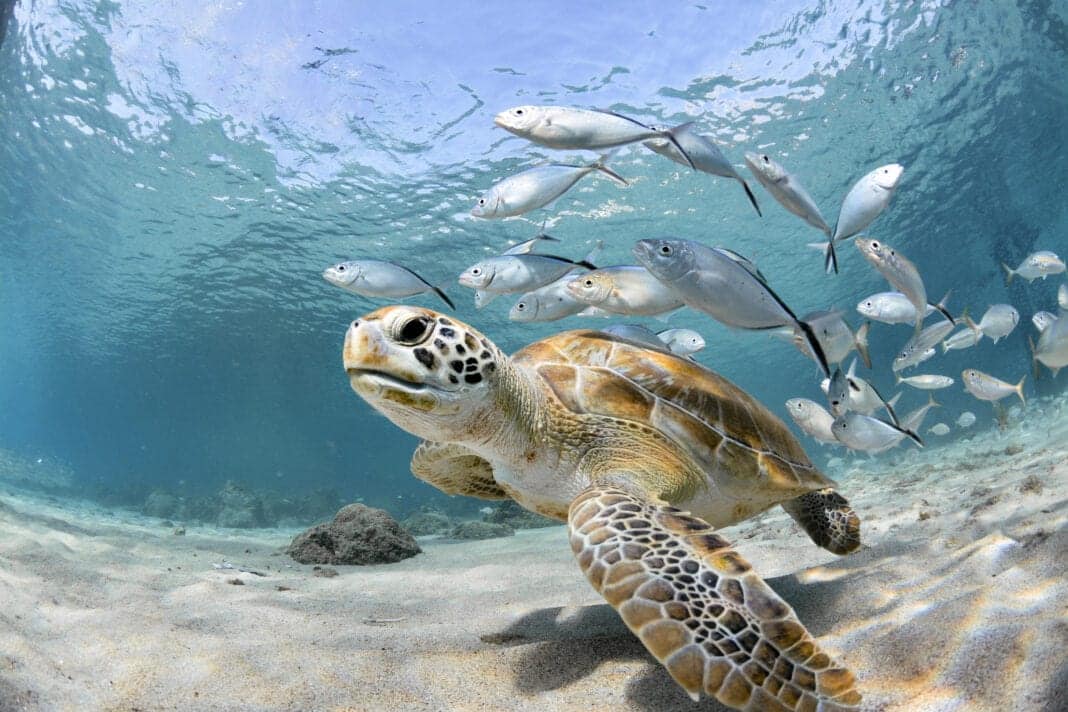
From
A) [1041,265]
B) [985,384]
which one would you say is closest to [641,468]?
[985,384]

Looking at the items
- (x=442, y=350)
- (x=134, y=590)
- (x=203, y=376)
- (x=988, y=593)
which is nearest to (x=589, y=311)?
(x=442, y=350)

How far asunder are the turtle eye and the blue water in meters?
11.7

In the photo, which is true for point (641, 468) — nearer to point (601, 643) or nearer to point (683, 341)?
point (601, 643)

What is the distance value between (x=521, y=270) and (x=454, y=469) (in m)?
1.28

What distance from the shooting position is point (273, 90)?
12781mm

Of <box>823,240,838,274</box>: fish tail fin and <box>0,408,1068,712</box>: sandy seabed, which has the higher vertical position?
<box>823,240,838,274</box>: fish tail fin

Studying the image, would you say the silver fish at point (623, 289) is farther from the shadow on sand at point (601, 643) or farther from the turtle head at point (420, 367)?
the shadow on sand at point (601, 643)

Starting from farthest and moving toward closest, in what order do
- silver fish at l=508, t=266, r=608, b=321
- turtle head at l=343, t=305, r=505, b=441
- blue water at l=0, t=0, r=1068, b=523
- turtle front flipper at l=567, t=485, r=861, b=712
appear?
blue water at l=0, t=0, r=1068, b=523 < silver fish at l=508, t=266, r=608, b=321 < turtle head at l=343, t=305, r=505, b=441 < turtle front flipper at l=567, t=485, r=861, b=712

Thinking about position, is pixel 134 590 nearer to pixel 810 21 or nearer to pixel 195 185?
pixel 810 21

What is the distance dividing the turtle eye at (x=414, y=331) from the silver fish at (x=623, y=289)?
1432mm

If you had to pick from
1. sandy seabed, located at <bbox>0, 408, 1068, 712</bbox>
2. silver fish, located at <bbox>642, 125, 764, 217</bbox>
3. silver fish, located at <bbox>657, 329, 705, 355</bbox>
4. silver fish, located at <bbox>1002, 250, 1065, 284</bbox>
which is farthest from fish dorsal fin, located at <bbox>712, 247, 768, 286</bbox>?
silver fish, located at <bbox>1002, 250, 1065, 284</bbox>

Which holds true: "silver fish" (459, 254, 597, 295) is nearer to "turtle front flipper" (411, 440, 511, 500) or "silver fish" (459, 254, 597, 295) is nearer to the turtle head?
"turtle front flipper" (411, 440, 511, 500)

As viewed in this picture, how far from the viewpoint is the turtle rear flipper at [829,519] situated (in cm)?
311

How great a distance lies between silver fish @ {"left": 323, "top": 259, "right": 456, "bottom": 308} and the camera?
12.2 ft
